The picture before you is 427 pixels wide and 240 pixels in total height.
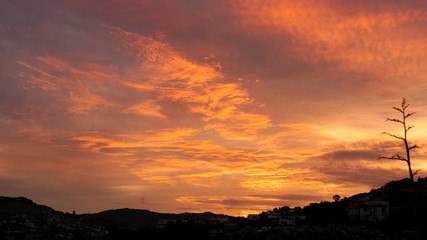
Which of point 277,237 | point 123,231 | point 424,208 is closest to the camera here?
point 277,237

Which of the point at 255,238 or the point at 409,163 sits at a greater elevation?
the point at 409,163

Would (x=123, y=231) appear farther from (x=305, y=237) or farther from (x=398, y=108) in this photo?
(x=398, y=108)

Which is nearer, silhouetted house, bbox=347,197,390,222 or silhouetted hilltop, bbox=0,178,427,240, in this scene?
silhouetted hilltop, bbox=0,178,427,240

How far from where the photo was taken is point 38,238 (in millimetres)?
180500

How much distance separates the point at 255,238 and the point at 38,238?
149155 millimetres

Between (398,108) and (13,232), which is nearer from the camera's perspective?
(398,108)

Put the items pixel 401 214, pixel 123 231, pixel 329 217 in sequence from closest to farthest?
pixel 401 214 < pixel 329 217 < pixel 123 231

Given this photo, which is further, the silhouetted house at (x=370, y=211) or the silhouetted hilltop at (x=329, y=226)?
the silhouetted house at (x=370, y=211)

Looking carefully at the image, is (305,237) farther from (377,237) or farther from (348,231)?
(377,237)

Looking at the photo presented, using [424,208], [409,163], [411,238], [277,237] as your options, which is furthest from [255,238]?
[409,163]

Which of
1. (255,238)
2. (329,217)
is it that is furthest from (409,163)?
(329,217)

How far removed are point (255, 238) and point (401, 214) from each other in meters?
43.2

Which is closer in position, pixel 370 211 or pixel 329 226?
pixel 329 226

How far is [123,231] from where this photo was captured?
437ft
